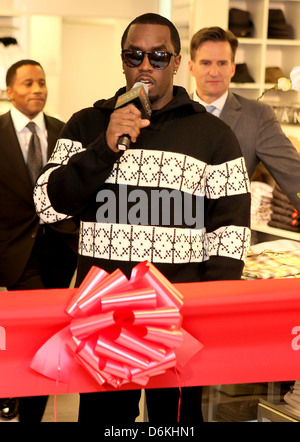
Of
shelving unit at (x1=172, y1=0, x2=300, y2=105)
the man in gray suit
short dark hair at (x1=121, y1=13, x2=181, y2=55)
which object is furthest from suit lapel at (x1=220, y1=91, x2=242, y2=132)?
Answer: shelving unit at (x1=172, y1=0, x2=300, y2=105)

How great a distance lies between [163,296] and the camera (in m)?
1.43

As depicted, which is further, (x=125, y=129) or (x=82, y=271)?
(x=82, y=271)

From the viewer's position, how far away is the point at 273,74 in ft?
20.3

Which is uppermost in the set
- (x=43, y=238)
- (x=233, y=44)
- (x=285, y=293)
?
(x=233, y=44)

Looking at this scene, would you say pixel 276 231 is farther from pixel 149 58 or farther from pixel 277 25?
pixel 149 58

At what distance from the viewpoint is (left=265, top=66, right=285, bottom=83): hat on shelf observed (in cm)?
620

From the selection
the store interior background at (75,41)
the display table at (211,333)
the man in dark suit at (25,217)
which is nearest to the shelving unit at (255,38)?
the store interior background at (75,41)

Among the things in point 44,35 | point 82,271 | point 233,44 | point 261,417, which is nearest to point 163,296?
point 82,271

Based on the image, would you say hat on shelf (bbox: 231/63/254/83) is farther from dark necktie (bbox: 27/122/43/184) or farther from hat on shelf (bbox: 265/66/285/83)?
dark necktie (bbox: 27/122/43/184)

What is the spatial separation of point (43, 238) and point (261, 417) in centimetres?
157

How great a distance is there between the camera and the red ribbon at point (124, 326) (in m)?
1.40

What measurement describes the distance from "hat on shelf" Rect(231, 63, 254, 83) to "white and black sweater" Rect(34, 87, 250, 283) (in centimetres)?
403

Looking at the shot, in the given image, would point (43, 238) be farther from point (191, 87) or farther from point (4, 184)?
point (191, 87)

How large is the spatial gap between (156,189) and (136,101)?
0.82 ft
